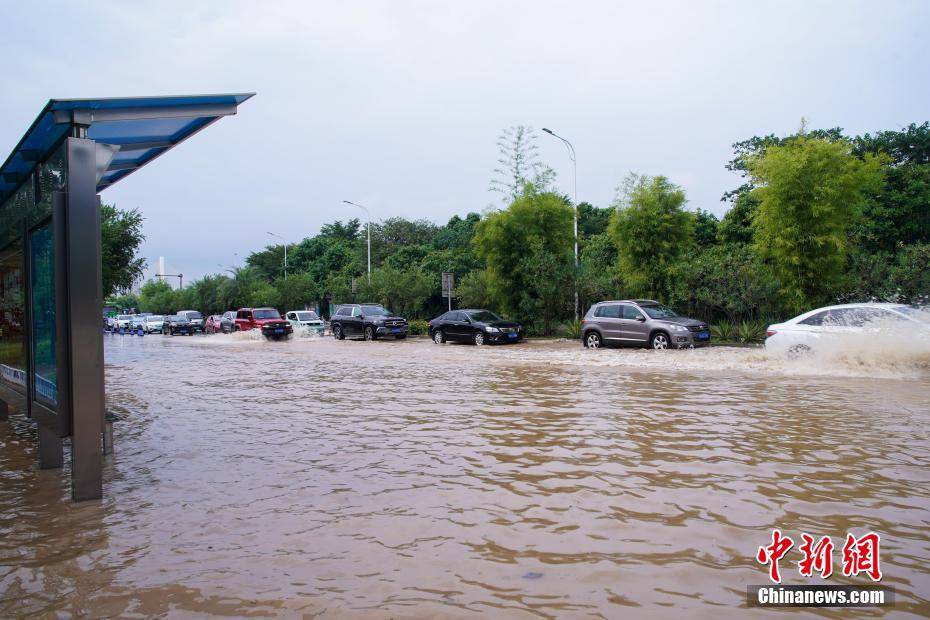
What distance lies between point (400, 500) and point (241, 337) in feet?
112

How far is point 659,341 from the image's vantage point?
20.6 m

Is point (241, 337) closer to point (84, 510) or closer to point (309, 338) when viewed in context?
point (309, 338)

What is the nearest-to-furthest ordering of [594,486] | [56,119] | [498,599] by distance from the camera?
[498,599], [56,119], [594,486]

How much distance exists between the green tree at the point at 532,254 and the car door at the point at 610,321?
645cm

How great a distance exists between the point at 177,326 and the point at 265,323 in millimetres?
17647

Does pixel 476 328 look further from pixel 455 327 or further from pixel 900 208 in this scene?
pixel 900 208

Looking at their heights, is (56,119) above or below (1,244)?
above

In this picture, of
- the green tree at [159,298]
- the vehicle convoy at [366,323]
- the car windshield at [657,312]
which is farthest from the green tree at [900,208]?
the green tree at [159,298]

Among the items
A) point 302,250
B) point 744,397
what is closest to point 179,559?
point 744,397

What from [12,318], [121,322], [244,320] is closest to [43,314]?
[12,318]

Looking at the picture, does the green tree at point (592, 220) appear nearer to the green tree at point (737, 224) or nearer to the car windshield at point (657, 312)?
the green tree at point (737, 224)

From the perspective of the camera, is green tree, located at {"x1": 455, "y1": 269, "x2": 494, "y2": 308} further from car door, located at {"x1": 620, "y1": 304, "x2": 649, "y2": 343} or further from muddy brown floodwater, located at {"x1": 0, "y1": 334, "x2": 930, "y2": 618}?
muddy brown floodwater, located at {"x1": 0, "y1": 334, "x2": 930, "y2": 618}

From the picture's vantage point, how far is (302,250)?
69312mm

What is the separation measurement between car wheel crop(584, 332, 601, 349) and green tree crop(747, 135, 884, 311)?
5.84 m
